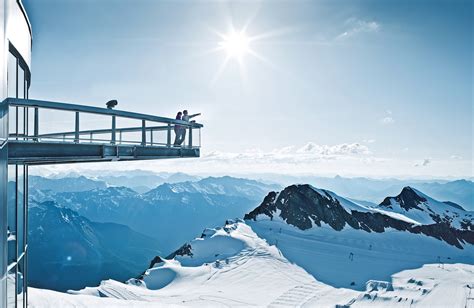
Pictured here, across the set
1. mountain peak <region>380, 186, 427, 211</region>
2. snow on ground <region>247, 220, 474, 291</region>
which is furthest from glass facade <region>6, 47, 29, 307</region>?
mountain peak <region>380, 186, 427, 211</region>

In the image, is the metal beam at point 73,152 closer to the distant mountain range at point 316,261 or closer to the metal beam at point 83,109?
the metal beam at point 83,109

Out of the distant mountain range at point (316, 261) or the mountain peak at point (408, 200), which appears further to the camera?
the mountain peak at point (408, 200)

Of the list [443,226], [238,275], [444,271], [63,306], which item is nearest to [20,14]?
[63,306]

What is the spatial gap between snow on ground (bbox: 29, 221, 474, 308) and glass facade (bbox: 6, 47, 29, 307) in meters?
14.4

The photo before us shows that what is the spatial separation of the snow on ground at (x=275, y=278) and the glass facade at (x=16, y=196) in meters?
14.4

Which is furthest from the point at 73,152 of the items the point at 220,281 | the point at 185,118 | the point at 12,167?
the point at 220,281

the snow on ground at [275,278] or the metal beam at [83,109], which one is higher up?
the metal beam at [83,109]

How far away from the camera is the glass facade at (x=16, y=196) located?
8.73 m

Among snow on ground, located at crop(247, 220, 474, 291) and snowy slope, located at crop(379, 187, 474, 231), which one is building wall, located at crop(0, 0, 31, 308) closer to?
snow on ground, located at crop(247, 220, 474, 291)

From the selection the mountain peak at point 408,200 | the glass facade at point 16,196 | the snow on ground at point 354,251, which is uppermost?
the glass facade at point 16,196

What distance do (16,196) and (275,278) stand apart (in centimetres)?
5549

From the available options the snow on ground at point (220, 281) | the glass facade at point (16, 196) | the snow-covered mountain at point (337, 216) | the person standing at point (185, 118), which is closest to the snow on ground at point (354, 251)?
the snow-covered mountain at point (337, 216)

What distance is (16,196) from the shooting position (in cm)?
959

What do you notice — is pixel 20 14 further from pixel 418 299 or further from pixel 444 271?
pixel 444 271
